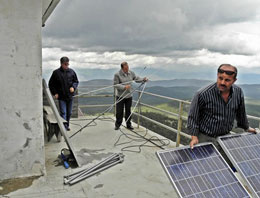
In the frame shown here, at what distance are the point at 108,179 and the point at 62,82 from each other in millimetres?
2381

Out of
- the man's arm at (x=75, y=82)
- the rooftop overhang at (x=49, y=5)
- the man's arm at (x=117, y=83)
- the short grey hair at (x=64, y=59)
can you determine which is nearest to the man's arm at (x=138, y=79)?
the man's arm at (x=117, y=83)

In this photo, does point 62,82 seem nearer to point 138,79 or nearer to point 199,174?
point 138,79

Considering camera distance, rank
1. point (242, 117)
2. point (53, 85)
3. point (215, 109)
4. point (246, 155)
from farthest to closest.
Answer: point (53, 85) → point (242, 117) → point (215, 109) → point (246, 155)

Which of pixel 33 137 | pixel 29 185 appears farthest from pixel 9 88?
pixel 29 185

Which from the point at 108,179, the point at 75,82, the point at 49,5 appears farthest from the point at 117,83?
the point at 108,179

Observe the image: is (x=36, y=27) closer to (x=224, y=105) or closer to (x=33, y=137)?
(x=33, y=137)

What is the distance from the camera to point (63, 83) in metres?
4.79

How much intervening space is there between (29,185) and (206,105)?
235 centimetres

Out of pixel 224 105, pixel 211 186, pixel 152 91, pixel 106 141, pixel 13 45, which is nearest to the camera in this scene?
pixel 211 186

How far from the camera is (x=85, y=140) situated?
487 cm

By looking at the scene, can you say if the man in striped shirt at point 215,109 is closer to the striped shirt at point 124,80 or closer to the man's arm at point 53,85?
the striped shirt at point 124,80

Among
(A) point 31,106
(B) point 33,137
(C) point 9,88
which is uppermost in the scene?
(C) point 9,88

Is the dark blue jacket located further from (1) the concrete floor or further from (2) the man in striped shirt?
(2) the man in striped shirt

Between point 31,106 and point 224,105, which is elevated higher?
point 224,105
